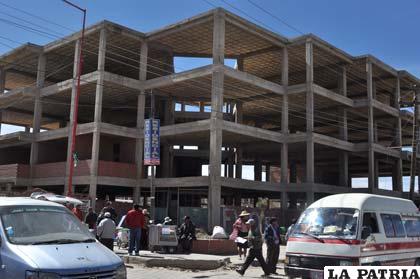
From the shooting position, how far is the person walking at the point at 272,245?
14125mm

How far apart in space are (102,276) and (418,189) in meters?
57.4

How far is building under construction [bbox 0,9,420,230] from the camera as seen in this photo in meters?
34.9

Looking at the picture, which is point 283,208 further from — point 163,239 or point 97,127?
point 163,239

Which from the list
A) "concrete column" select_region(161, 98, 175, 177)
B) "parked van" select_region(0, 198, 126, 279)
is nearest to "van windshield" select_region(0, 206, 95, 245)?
"parked van" select_region(0, 198, 126, 279)

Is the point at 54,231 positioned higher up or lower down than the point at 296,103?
lower down

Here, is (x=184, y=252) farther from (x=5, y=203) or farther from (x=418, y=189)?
(x=418, y=189)

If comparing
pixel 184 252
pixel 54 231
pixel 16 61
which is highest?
pixel 16 61

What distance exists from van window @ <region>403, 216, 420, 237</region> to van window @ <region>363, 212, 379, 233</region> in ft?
5.89

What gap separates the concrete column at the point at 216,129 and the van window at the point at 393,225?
1895 centimetres

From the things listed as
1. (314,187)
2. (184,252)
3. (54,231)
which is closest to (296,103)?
(314,187)

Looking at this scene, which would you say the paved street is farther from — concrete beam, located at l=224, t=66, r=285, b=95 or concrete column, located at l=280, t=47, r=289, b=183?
concrete column, located at l=280, t=47, r=289, b=183

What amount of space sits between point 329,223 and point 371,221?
3.42 feet

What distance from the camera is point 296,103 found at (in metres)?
44.9

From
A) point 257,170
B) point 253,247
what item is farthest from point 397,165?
point 253,247
